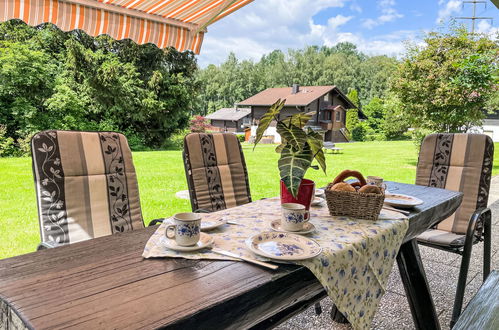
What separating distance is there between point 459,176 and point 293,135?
1.77 m

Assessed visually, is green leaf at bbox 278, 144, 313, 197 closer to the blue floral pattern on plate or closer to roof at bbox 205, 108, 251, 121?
the blue floral pattern on plate

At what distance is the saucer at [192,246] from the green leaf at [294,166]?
376mm

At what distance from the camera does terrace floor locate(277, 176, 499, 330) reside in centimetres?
198

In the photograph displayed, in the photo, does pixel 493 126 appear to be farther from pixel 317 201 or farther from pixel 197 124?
pixel 317 201

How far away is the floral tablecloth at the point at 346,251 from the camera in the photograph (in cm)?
106

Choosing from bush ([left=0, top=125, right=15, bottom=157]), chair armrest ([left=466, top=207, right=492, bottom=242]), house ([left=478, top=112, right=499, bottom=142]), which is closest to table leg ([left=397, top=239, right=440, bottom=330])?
chair armrest ([left=466, top=207, right=492, bottom=242])

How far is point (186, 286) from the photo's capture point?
85 cm

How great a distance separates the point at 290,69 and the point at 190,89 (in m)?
19.6

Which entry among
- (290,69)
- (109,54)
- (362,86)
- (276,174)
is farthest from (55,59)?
(362,86)

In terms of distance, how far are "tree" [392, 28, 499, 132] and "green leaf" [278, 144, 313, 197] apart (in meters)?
7.32

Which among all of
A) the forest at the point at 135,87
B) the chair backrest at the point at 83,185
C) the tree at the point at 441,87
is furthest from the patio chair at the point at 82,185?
the tree at the point at 441,87

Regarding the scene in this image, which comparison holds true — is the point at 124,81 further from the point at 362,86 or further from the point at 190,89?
the point at 362,86

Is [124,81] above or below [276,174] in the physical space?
above

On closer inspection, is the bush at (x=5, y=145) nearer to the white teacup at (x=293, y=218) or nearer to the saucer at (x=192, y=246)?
the saucer at (x=192, y=246)
